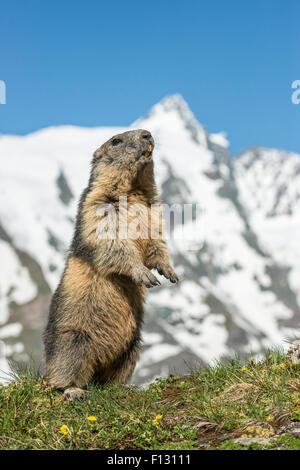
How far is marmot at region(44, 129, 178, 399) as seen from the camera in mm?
8594

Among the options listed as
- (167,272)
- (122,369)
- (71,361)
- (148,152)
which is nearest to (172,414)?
(71,361)

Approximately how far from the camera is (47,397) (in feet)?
26.1

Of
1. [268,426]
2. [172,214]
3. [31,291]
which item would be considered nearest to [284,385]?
[268,426]

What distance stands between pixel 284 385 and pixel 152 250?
3359 millimetres

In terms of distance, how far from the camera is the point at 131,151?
9430 mm

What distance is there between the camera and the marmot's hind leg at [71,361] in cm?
850

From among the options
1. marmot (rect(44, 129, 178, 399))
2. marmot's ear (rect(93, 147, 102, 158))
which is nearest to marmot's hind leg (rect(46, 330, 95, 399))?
marmot (rect(44, 129, 178, 399))

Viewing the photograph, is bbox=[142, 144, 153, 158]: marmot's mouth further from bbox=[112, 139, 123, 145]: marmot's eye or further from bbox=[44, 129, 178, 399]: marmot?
bbox=[112, 139, 123, 145]: marmot's eye

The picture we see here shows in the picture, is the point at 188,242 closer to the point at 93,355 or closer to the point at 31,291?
the point at 93,355

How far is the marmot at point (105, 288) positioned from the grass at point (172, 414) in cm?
69
